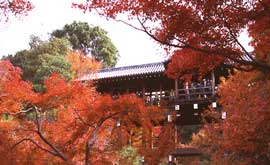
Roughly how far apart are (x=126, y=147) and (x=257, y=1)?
10.5 metres

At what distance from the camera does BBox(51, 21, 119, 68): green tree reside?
42906mm

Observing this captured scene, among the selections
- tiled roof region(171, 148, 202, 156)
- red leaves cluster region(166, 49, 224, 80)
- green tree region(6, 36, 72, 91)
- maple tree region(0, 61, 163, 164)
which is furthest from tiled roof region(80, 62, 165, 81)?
red leaves cluster region(166, 49, 224, 80)

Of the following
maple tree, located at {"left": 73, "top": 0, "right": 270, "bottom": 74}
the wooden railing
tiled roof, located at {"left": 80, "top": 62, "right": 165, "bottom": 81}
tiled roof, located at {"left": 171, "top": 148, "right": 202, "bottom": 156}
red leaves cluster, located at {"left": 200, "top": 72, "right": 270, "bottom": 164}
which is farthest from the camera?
tiled roof, located at {"left": 80, "top": 62, "right": 165, "bottom": 81}

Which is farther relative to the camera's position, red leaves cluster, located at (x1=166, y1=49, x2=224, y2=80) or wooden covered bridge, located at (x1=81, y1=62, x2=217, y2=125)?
wooden covered bridge, located at (x1=81, y1=62, x2=217, y2=125)

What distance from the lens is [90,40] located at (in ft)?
143

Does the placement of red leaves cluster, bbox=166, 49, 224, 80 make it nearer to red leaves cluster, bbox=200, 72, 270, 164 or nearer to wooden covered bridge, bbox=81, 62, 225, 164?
red leaves cluster, bbox=200, 72, 270, 164

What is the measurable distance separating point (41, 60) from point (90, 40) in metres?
11.9

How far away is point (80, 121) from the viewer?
1412cm

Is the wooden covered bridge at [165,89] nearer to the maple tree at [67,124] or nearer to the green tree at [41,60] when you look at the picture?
the maple tree at [67,124]

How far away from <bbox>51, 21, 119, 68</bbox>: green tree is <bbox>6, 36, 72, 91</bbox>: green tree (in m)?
4.66

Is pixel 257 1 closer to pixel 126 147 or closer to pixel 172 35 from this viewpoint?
pixel 172 35

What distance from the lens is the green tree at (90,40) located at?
141 ft

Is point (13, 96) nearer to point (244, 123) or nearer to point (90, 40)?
point (244, 123)

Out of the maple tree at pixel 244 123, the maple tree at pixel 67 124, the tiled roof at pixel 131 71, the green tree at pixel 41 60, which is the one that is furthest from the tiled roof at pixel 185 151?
the green tree at pixel 41 60
